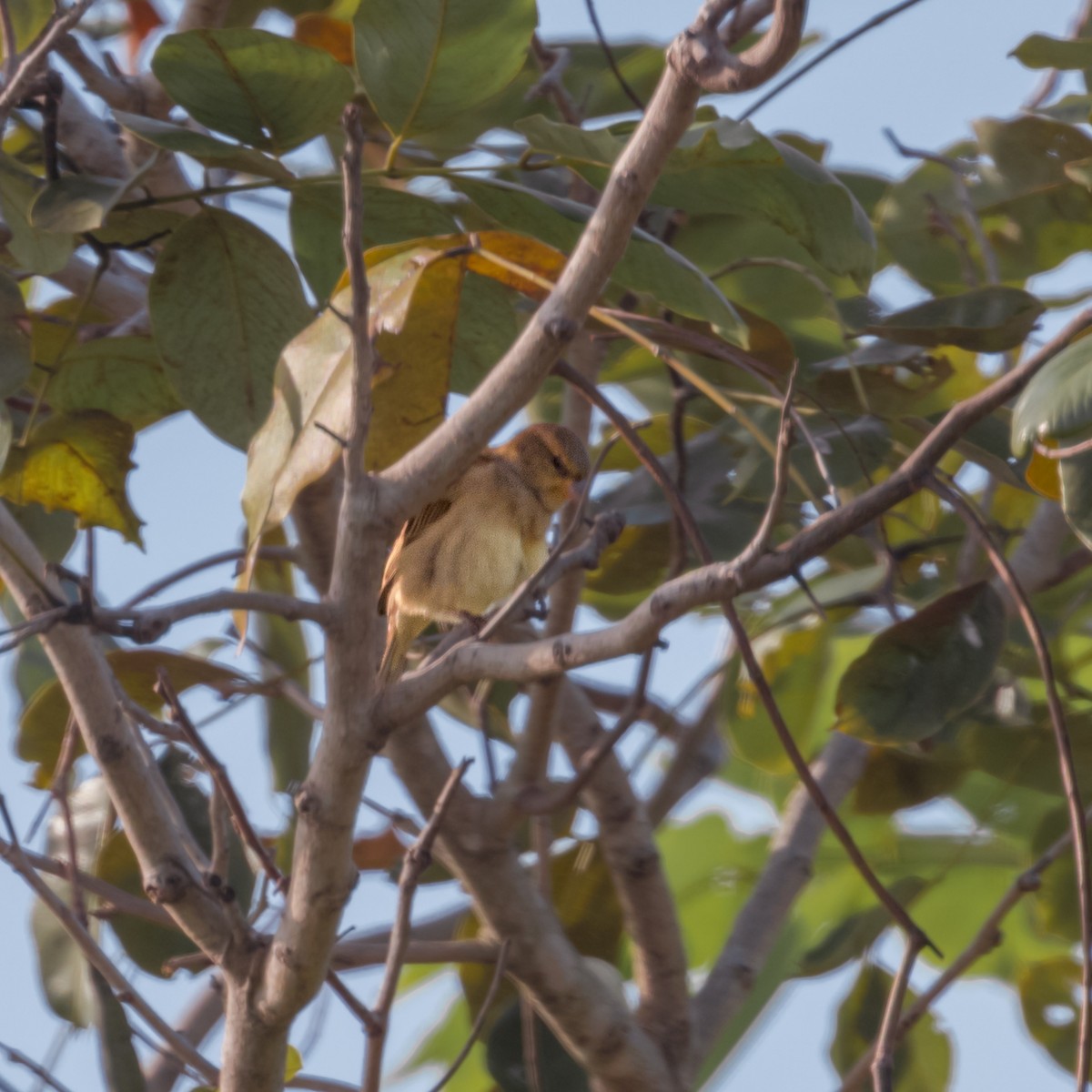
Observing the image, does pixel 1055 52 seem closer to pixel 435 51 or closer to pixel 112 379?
pixel 435 51

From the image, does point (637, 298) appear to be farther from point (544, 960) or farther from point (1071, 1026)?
point (1071, 1026)

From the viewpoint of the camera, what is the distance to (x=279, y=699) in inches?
63.1

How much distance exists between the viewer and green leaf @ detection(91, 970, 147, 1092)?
1080mm

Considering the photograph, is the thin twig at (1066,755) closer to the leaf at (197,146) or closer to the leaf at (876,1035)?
the leaf at (197,146)

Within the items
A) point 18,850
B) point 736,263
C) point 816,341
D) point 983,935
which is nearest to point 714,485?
point 816,341

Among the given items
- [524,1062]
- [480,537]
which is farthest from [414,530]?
[524,1062]

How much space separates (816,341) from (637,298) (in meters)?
0.20

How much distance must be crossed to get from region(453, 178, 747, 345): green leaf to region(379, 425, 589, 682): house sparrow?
0.51m

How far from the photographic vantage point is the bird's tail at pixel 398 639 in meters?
1.60

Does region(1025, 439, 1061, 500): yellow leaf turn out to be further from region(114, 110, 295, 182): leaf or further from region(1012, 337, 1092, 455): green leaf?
region(114, 110, 295, 182): leaf

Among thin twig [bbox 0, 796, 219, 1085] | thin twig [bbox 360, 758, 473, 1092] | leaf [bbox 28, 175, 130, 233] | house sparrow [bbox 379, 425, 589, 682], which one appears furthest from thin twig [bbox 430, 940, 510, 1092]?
leaf [bbox 28, 175, 130, 233]

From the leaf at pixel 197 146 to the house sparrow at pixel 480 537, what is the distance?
511 mm

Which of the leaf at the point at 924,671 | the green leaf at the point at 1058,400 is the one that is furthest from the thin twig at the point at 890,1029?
the green leaf at the point at 1058,400

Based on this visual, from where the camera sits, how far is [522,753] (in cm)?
143
